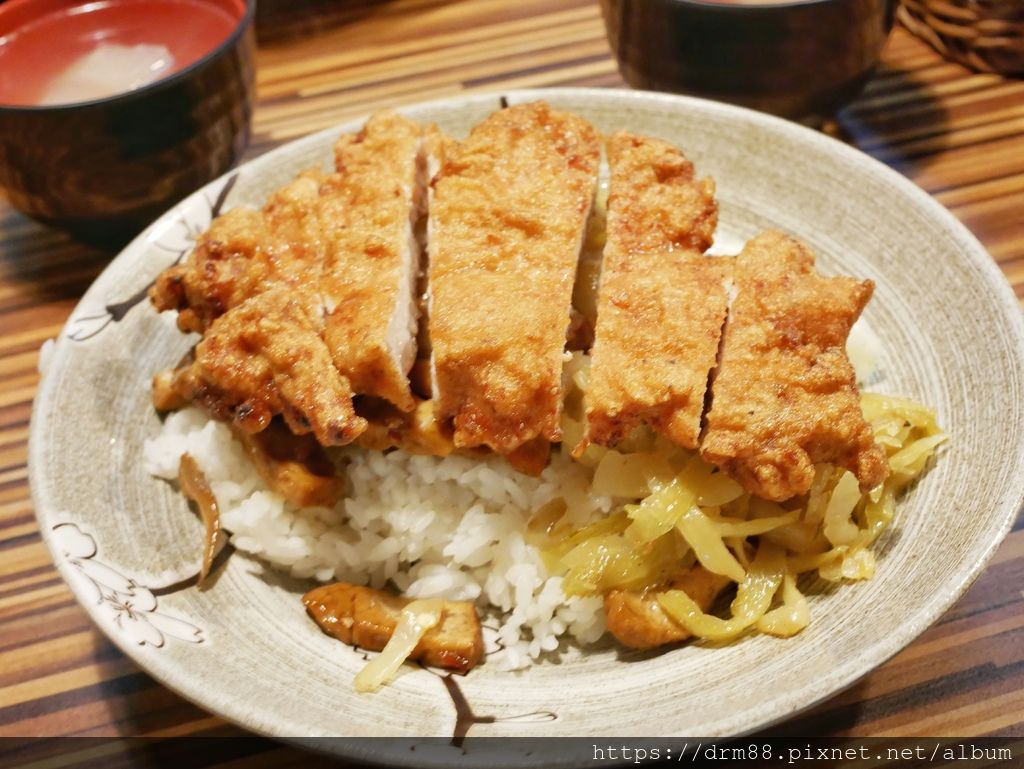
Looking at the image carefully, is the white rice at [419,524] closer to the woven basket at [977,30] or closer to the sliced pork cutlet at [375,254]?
the sliced pork cutlet at [375,254]

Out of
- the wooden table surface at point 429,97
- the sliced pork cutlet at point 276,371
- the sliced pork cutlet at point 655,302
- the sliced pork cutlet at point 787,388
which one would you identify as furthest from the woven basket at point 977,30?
the sliced pork cutlet at point 276,371


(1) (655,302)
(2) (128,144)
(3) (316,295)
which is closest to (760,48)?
(1) (655,302)

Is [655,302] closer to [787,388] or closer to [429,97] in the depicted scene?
[787,388]

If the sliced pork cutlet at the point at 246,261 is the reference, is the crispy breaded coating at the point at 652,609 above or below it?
below

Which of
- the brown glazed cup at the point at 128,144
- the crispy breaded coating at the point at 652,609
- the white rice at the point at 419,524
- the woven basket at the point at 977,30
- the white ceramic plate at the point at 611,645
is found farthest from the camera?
the woven basket at the point at 977,30

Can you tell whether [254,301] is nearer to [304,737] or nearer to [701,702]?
[304,737]

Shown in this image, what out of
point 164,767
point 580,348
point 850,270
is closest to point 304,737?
point 164,767
